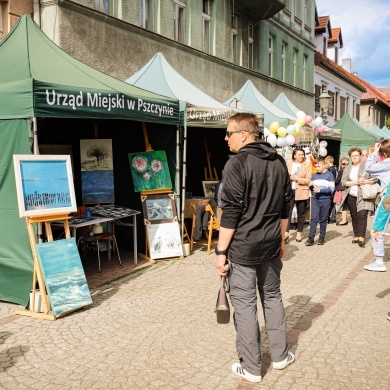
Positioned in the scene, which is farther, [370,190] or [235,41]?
[235,41]

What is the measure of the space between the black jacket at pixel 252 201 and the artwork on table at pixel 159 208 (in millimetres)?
4423

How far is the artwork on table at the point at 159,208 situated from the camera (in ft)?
26.3

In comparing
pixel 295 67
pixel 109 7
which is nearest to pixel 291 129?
pixel 109 7

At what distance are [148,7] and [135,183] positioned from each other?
7.03m

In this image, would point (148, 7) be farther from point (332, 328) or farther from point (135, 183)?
point (332, 328)

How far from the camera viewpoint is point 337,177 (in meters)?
12.7

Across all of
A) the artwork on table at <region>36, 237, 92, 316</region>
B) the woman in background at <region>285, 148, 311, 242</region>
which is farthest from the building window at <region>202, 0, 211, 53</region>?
the artwork on table at <region>36, 237, 92, 316</region>

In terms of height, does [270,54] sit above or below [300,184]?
above

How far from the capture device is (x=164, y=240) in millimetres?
8031

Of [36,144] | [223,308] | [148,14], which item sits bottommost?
[223,308]

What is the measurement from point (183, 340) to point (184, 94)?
5482mm

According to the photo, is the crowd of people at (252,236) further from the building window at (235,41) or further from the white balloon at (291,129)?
the building window at (235,41)

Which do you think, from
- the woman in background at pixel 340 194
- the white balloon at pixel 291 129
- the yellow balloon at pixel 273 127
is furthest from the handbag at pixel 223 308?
the woman in background at pixel 340 194

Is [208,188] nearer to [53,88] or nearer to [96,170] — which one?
[96,170]
